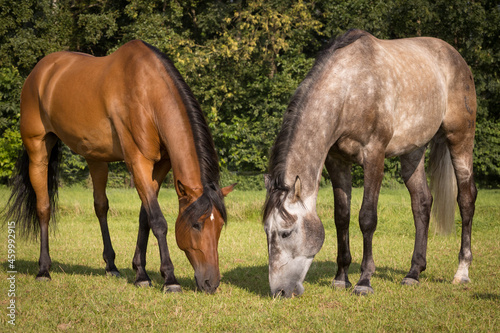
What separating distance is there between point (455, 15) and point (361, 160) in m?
13.5

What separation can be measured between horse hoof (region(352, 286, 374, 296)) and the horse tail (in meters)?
2.32

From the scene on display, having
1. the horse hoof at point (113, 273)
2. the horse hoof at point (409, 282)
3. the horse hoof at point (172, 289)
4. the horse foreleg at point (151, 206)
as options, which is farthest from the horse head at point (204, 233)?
the horse hoof at point (409, 282)

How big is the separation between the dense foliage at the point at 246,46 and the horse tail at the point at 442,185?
1040cm

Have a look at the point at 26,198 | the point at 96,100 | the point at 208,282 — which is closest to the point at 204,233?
the point at 208,282

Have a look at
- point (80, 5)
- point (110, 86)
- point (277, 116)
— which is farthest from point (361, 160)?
point (80, 5)

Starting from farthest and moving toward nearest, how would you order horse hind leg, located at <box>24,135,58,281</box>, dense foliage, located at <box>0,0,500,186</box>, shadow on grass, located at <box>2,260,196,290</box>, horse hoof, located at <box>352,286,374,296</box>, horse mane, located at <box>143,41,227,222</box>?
dense foliage, located at <box>0,0,500,186</box>
horse hind leg, located at <box>24,135,58,281</box>
shadow on grass, located at <box>2,260,196,290</box>
horse hoof, located at <box>352,286,374,296</box>
horse mane, located at <box>143,41,227,222</box>

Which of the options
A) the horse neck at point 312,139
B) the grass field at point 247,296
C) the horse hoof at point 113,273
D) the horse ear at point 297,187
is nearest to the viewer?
the grass field at point 247,296

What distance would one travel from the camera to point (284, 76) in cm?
1798

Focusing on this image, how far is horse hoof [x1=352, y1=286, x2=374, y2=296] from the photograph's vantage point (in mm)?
5301

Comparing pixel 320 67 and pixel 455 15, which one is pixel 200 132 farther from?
pixel 455 15

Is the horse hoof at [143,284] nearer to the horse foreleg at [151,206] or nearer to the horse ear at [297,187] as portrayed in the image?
the horse foreleg at [151,206]

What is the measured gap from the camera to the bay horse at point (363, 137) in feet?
16.1

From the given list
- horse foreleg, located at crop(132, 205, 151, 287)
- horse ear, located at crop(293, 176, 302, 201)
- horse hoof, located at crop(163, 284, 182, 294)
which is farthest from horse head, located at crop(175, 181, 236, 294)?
horse foreleg, located at crop(132, 205, 151, 287)

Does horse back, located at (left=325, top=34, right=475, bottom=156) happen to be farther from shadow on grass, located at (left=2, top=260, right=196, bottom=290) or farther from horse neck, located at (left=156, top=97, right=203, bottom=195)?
shadow on grass, located at (left=2, top=260, right=196, bottom=290)
